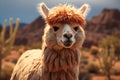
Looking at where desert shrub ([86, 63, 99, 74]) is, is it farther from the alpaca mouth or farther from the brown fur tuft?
the alpaca mouth

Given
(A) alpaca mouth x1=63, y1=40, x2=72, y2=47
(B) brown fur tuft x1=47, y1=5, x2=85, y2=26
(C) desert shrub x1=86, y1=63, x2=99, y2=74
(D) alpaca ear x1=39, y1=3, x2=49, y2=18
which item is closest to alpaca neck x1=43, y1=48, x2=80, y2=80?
(A) alpaca mouth x1=63, y1=40, x2=72, y2=47

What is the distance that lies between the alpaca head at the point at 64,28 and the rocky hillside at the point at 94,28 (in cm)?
5172

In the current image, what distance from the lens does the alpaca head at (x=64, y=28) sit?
583 cm

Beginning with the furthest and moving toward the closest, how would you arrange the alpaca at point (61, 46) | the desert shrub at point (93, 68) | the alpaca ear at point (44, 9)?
the desert shrub at point (93, 68) < the alpaca ear at point (44, 9) < the alpaca at point (61, 46)

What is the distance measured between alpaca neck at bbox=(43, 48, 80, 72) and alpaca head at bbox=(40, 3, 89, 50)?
0.31ft

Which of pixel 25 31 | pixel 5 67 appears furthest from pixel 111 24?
pixel 5 67

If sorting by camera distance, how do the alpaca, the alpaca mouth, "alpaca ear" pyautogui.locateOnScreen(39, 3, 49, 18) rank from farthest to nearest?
1. "alpaca ear" pyautogui.locateOnScreen(39, 3, 49, 18)
2. the alpaca
3. the alpaca mouth

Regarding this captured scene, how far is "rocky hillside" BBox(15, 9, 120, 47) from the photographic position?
6306 centimetres

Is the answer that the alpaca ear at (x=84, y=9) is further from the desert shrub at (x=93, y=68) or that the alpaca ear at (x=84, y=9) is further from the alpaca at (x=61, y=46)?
the desert shrub at (x=93, y=68)

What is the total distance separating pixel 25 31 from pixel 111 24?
18.5 meters

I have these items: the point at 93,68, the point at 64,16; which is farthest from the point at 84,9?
the point at 93,68

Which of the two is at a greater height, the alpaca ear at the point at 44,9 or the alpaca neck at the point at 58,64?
the alpaca ear at the point at 44,9

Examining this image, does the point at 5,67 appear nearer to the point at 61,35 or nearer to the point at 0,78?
the point at 0,78

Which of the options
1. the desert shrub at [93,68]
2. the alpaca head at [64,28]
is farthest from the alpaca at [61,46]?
the desert shrub at [93,68]
